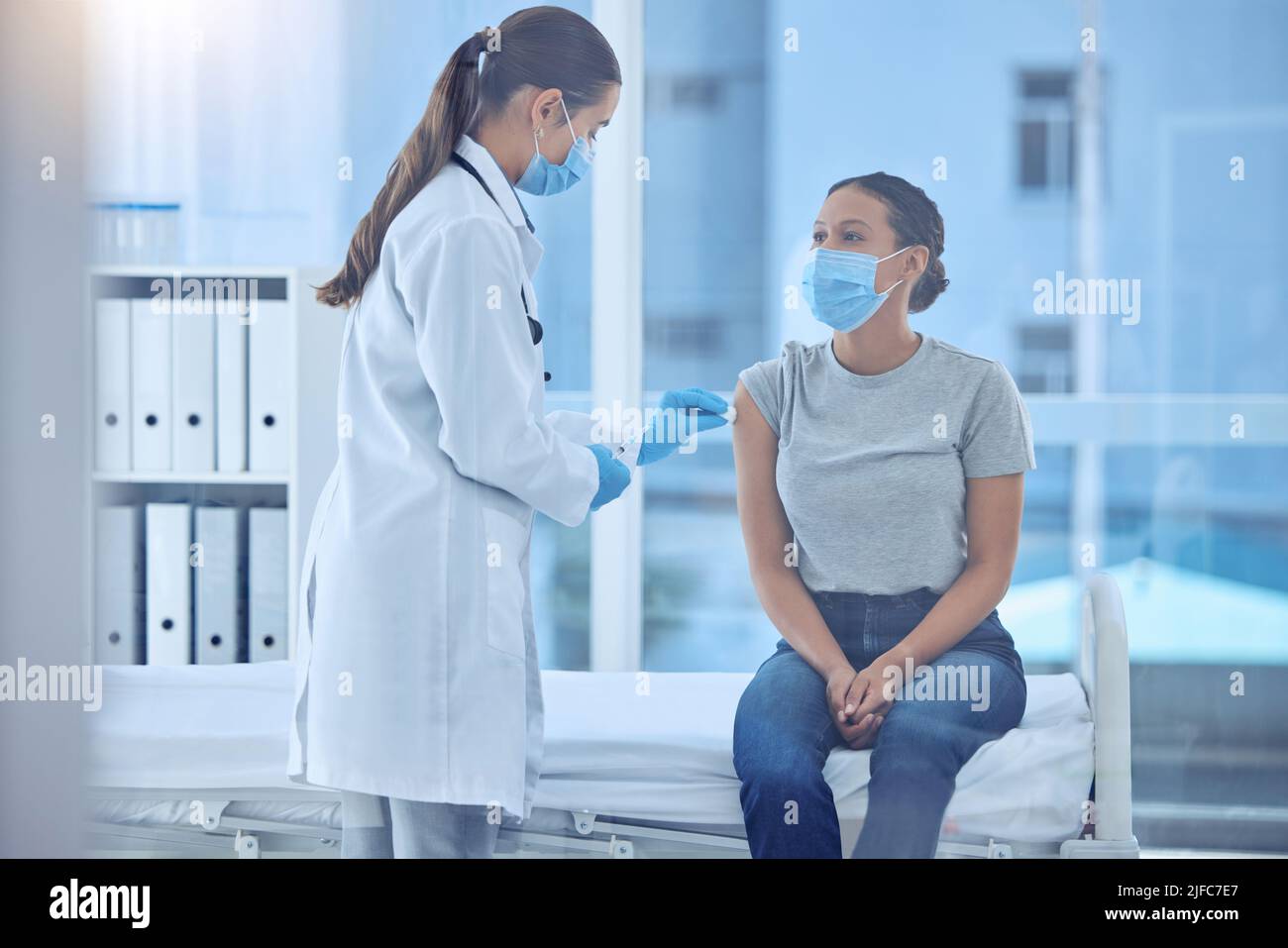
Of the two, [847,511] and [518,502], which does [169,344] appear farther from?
[847,511]

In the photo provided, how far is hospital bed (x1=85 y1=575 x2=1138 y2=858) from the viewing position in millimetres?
1479

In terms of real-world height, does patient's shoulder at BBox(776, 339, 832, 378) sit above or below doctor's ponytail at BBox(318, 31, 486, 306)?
below

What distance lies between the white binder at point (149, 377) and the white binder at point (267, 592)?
191 millimetres

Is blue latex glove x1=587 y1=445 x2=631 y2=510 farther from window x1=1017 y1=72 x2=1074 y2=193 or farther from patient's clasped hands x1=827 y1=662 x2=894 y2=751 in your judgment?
window x1=1017 y1=72 x2=1074 y2=193

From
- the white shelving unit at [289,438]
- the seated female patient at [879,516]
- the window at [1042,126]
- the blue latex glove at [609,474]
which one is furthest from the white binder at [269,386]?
the window at [1042,126]

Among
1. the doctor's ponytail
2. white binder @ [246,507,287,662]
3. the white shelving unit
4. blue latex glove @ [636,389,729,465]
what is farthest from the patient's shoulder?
white binder @ [246,507,287,662]

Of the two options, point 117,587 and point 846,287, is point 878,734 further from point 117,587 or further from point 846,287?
point 117,587

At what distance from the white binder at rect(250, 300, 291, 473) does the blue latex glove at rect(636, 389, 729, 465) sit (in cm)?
58

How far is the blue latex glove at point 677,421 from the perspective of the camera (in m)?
1.64

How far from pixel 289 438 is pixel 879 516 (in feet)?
3.06

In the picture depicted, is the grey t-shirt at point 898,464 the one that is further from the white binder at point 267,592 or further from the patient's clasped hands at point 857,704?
the white binder at point 267,592

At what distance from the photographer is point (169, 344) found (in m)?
1.67

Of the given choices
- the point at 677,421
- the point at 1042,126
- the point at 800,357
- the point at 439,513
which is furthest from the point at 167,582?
the point at 1042,126
